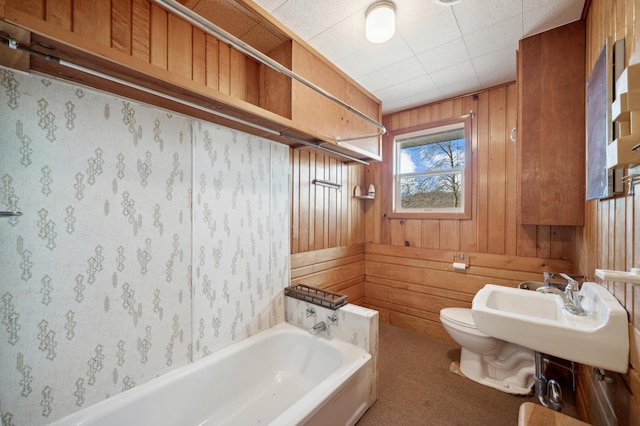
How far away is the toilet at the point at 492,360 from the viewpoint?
188cm

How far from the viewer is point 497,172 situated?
2.36 meters

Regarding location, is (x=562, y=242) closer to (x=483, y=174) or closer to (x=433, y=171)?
(x=483, y=174)

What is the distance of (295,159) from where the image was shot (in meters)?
2.25

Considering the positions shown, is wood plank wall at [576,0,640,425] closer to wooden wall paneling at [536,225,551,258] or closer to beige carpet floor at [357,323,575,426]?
beige carpet floor at [357,323,575,426]

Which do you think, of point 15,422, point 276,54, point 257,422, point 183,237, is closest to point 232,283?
point 183,237

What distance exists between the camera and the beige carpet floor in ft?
5.41

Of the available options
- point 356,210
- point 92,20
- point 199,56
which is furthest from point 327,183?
point 92,20

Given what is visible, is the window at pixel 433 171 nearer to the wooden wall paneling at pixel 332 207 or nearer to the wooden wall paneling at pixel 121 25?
the wooden wall paneling at pixel 332 207

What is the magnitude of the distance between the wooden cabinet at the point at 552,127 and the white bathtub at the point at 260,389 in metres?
1.54

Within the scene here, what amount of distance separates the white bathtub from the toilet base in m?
0.94

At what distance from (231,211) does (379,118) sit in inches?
72.0

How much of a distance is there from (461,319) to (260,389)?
5.23 feet

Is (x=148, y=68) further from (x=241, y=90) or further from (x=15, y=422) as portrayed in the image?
(x=15, y=422)


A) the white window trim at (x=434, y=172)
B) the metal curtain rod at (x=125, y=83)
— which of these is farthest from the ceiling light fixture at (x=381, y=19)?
the white window trim at (x=434, y=172)
